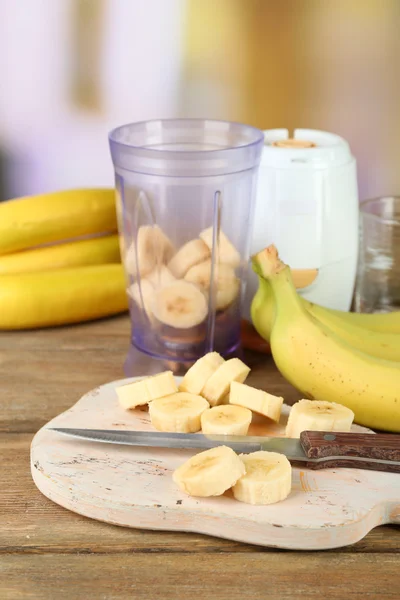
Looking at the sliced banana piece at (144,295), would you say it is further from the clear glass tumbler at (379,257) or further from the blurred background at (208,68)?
the blurred background at (208,68)

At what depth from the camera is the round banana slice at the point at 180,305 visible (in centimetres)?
95

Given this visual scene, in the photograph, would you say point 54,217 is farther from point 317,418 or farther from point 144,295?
point 317,418

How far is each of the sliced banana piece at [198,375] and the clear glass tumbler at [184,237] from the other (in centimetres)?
10

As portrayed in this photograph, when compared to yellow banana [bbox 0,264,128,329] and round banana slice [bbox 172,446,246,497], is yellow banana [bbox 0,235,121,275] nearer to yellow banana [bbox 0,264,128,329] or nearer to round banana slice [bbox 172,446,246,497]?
yellow banana [bbox 0,264,128,329]

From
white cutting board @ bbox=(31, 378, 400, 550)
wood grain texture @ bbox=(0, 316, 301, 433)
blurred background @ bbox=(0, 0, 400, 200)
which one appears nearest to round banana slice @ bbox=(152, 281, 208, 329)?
wood grain texture @ bbox=(0, 316, 301, 433)

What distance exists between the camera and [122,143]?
3.05 feet

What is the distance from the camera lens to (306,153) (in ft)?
3.33

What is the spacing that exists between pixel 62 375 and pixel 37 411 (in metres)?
0.10

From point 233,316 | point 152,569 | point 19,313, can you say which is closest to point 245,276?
point 233,316

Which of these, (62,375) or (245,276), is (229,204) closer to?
(245,276)

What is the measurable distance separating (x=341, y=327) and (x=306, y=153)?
231 mm

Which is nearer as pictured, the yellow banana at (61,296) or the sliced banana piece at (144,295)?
the sliced banana piece at (144,295)

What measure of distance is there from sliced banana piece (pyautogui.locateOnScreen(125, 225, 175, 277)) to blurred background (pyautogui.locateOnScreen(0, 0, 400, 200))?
482 millimetres

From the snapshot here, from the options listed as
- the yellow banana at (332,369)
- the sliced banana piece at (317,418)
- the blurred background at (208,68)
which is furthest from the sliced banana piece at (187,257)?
the blurred background at (208,68)
